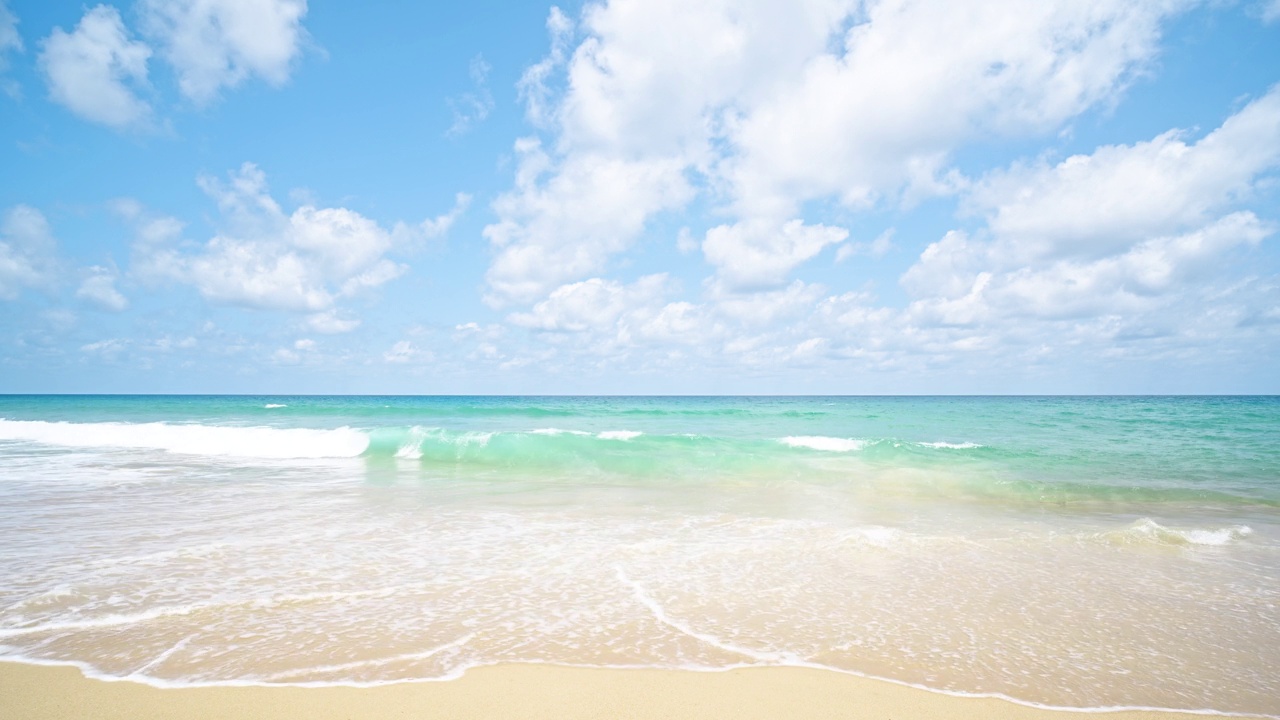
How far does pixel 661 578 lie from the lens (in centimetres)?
600

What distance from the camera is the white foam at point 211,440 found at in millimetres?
20562

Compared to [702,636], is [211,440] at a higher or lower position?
higher

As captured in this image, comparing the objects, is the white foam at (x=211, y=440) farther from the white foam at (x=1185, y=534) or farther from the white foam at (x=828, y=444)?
the white foam at (x=1185, y=534)

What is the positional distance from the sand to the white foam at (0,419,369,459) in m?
17.1

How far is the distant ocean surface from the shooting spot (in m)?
4.11

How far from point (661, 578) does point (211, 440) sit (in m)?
23.8

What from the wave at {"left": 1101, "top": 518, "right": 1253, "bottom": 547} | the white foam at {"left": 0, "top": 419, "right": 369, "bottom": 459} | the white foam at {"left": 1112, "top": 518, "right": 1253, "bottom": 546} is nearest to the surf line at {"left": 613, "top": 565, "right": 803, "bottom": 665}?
the wave at {"left": 1101, "top": 518, "right": 1253, "bottom": 547}

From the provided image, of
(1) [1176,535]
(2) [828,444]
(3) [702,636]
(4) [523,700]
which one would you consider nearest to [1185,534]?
(1) [1176,535]

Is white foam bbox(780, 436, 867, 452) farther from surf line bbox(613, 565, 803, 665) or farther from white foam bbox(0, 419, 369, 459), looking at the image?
surf line bbox(613, 565, 803, 665)

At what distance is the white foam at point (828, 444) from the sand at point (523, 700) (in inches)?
677

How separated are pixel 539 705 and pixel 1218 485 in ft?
51.7

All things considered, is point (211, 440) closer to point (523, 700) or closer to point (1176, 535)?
point (523, 700)

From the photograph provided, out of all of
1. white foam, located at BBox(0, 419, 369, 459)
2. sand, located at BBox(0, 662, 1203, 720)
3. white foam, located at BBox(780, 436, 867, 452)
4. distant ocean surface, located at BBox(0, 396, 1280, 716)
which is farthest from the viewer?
white foam, located at BBox(780, 436, 867, 452)

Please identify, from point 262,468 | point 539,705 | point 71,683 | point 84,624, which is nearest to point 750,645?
point 539,705
